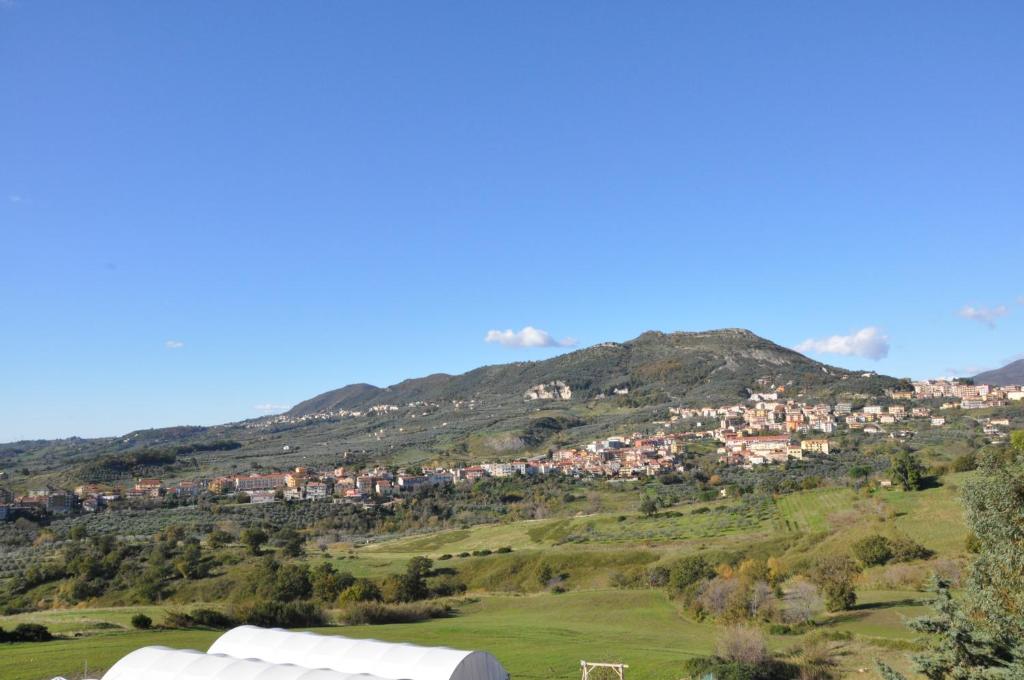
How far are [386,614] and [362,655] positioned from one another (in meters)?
12.3

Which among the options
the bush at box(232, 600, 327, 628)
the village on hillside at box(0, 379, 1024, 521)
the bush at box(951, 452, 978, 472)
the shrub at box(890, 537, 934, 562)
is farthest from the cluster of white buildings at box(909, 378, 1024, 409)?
the bush at box(232, 600, 327, 628)

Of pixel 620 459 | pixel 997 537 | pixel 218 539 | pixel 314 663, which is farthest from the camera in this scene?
pixel 620 459

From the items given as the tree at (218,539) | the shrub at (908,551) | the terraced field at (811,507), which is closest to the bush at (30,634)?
the tree at (218,539)

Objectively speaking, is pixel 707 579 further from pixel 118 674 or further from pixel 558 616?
pixel 118 674

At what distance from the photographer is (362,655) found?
1362 centimetres

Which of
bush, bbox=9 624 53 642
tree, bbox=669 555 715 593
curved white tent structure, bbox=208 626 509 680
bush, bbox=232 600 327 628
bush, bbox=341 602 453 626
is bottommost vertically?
tree, bbox=669 555 715 593

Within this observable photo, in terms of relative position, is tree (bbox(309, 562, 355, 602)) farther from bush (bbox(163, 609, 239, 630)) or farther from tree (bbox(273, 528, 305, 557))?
tree (bbox(273, 528, 305, 557))

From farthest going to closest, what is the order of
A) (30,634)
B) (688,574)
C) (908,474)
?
(908,474) → (688,574) → (30,634)

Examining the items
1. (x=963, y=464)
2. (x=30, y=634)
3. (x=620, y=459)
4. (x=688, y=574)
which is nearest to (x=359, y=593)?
(x=30, y=634)

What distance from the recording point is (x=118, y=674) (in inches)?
522

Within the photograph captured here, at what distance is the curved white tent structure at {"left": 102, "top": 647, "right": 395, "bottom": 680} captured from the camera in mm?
11734

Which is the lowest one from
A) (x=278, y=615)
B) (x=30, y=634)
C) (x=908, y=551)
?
(x=908, y=551)

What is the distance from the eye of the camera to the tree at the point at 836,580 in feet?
78.8

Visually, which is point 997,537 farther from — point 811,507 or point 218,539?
point 218,539
